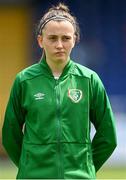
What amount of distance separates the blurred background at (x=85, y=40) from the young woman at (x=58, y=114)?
6.88 meters

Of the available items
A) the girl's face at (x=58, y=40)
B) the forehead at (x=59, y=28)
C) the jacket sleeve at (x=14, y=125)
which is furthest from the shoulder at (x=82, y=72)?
the jacket sleeve at (x=14, y=125)

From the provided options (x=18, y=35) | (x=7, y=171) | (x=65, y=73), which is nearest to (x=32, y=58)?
(x=18, y=35)

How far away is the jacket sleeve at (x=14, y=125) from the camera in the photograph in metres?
5.18

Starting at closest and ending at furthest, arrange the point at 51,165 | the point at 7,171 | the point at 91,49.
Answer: the point at 51,165
the point at 7,171
the point at 91,49

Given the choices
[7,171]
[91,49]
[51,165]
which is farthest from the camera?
[91,49]

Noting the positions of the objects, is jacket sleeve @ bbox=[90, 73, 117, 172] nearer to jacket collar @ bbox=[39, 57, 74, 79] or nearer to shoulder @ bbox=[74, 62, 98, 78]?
shoulder @ bbox=[74, 62, 98, 78]

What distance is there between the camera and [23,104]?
5129 mm

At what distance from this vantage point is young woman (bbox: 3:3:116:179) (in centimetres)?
500

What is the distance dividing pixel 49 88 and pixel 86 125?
30 cm

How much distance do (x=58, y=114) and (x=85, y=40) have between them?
293 inches

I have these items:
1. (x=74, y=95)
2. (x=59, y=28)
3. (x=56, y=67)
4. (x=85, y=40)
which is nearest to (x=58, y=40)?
(x=59, y=28)

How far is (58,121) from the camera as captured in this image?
5.01 m

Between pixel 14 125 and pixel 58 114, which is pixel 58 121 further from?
pixel 14 125

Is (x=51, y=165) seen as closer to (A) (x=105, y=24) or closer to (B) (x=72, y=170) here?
(B) (x=72, y=170)
